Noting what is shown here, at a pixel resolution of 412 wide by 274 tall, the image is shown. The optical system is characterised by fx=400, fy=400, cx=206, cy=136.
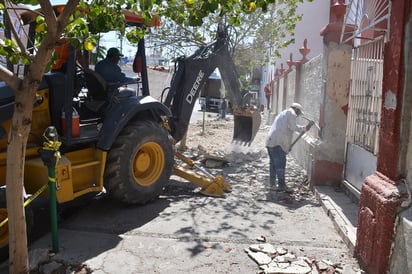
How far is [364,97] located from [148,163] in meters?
3.20

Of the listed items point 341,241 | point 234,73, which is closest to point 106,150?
point 341,241

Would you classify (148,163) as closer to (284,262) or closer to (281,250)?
(281,250)

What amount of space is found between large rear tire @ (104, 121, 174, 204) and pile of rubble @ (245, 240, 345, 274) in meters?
1.83

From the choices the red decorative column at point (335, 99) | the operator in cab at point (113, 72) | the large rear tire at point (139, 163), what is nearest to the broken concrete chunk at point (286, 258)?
the large rear tire at point (139, 163)

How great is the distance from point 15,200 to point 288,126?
4.70m

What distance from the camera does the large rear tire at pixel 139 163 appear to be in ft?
16.8

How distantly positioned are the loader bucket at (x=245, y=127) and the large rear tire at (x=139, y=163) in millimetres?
3654

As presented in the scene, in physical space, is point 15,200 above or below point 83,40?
below

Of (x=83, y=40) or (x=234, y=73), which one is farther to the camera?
(x=234, y=73)

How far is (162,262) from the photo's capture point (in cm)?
397

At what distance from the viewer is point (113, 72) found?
208 inches

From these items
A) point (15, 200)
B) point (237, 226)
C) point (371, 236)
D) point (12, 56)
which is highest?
point (12, 56)

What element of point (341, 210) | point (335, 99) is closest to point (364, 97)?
point (335, 99)

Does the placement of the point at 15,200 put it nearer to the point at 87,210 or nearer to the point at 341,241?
the point at 87,210
